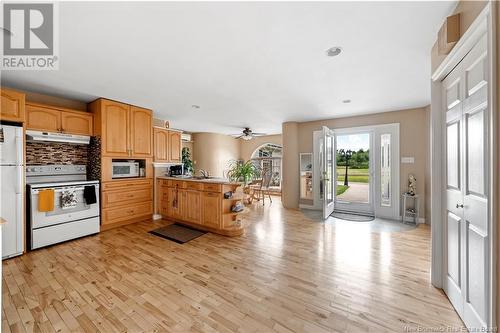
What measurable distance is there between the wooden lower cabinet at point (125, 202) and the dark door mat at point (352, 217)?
417 cm

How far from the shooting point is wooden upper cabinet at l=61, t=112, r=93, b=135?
11.4ft

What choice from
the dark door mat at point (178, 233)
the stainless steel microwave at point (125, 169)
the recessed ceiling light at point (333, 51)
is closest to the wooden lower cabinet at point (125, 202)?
the stainless steel microwave at point (125, 169)

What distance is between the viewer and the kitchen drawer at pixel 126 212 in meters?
3.76

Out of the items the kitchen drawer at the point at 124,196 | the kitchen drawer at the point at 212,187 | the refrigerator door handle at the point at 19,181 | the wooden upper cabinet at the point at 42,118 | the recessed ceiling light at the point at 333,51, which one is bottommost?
the kitchen drawer at the point at 124,196

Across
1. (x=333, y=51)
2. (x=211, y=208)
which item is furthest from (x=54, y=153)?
(x=333, y=51)

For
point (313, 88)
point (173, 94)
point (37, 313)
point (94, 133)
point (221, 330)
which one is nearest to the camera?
point (221, 330)

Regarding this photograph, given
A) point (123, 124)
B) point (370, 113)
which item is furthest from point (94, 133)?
A: point (370, 113)

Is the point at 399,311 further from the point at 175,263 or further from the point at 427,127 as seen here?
the point at 427,127

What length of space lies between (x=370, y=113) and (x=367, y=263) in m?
3.50

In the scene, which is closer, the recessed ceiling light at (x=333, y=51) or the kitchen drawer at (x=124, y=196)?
the recessed ceiling light at (x=333, y=51)

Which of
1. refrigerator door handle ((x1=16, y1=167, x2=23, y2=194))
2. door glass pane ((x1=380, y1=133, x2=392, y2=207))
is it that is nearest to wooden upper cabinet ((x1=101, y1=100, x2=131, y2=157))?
refrigerator door handle ((x1=16, y1=167, x2=23, y2=194))

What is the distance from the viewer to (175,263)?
255 centimetres

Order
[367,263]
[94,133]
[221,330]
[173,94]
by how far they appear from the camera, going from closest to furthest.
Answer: [221,330], [367,263], [173,94], [94,133]

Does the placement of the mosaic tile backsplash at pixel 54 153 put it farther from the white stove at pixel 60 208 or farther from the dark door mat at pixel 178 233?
the dark door mat at pixel 178 233
